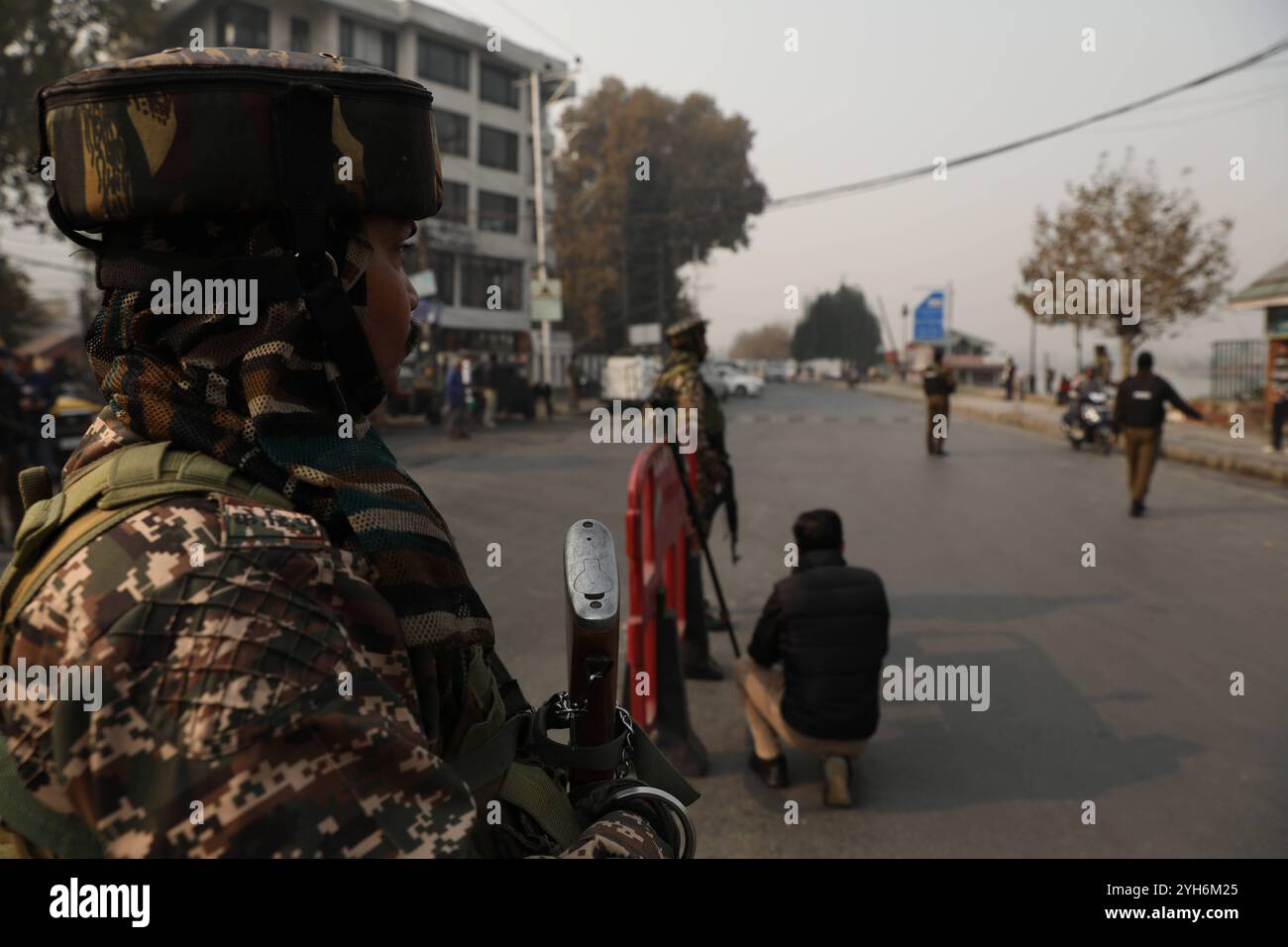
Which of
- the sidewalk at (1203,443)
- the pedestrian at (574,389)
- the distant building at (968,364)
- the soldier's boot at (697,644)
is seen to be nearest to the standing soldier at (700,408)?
the soldier's boot at (697,644)

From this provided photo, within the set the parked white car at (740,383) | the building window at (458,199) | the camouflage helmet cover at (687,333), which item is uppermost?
the building window at (458,199)

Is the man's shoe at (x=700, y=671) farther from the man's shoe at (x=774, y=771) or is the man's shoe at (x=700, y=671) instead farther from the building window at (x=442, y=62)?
the building window at (x=442, y=62)

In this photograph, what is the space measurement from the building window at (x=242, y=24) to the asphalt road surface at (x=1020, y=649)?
28096 mm

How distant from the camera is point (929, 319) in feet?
139

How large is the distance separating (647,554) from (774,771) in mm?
1024

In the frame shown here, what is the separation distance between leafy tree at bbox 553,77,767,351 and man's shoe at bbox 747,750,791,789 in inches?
1300

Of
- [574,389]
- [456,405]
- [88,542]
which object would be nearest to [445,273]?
[574,389]

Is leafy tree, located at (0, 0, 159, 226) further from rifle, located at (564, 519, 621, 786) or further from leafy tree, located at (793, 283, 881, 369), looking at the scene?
leafy tree, located at (793, 283, 881, 369)

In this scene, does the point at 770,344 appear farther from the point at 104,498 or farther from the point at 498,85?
the point at 104,498

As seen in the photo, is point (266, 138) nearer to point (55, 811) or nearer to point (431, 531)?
point (431, 531)

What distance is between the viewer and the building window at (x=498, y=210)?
43.7m

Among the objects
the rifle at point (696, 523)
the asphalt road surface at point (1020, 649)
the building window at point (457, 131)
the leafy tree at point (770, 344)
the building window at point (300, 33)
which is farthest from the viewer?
the leafy tree at point (770, 344)
